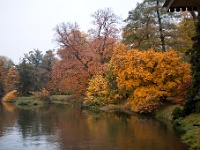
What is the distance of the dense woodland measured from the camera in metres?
27.1

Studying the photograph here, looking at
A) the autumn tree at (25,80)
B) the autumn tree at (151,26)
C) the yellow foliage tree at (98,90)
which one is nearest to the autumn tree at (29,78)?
the autumn tree at (25,80)

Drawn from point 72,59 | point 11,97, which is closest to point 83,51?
point 72,59

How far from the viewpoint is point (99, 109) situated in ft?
114

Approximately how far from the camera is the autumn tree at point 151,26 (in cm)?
3272

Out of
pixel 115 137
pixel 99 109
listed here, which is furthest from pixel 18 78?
pixel 115 137

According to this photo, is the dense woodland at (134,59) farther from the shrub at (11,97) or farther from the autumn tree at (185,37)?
the shrub at (11,97)

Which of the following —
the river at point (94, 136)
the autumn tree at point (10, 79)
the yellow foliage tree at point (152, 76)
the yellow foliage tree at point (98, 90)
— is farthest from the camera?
the autumn tree at point (10, 79)

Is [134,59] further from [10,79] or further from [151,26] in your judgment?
[10,79]

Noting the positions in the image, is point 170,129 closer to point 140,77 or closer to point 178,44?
point 140,77

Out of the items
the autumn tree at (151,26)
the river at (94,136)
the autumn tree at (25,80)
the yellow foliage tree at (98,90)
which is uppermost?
the autumn tree at (151,26)

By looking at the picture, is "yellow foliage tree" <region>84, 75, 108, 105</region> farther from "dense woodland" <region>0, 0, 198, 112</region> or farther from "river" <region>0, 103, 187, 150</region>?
"river" <region>0, 103, 187, 150</region>

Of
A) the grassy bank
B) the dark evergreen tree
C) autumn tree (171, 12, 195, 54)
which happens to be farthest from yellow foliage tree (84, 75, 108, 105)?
the dark evergreen tree

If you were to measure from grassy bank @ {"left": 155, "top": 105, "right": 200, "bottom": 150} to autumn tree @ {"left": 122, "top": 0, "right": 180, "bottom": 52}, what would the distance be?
930cm

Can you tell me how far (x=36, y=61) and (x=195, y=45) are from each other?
68.1 metres
